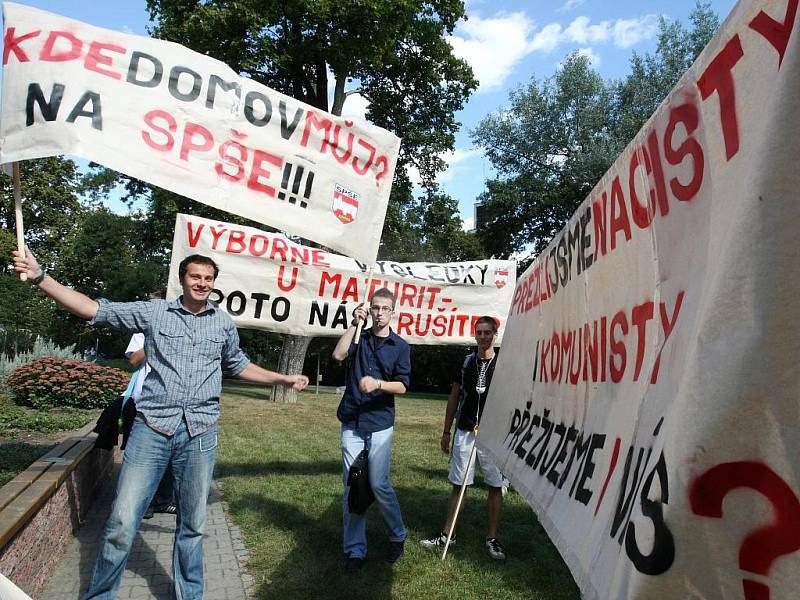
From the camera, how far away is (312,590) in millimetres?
4094

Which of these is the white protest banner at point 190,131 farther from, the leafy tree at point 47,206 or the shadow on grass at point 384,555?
the leafy tree at point 47,206

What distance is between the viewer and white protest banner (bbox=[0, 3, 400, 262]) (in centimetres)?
362

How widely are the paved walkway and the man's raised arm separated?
189cm

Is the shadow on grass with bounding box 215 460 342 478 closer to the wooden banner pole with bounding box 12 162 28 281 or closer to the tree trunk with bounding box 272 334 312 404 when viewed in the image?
the wooden banner pole with bounding box 12 162 28 281

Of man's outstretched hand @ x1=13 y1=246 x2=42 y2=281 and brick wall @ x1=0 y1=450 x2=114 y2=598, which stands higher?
man's outstretched hand @ x1=13 y1=246 x2=42 y2=281

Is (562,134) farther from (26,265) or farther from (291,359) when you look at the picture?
(26,265)

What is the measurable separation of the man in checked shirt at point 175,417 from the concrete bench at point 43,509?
1.33ft

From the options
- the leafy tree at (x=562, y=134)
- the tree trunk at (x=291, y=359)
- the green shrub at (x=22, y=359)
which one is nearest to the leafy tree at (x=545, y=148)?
the leafy tree at (x=562, y=134)

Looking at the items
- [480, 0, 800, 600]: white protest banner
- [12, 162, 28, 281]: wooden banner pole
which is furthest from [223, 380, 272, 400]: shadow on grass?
[480, 0, 800, 600]: white protest banner

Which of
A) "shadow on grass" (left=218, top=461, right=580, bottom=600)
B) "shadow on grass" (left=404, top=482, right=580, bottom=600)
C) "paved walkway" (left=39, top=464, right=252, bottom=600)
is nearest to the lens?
"paved walkway" (left=39, top=464, right=252, bottom=600)

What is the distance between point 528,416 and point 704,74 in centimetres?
182

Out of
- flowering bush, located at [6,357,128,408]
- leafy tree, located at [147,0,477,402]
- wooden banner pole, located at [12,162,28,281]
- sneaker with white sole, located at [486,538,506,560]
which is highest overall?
leafy tree, located at [147,0,477,402]

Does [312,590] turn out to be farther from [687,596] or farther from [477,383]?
[687,596]

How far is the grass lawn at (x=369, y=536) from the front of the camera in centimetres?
423
